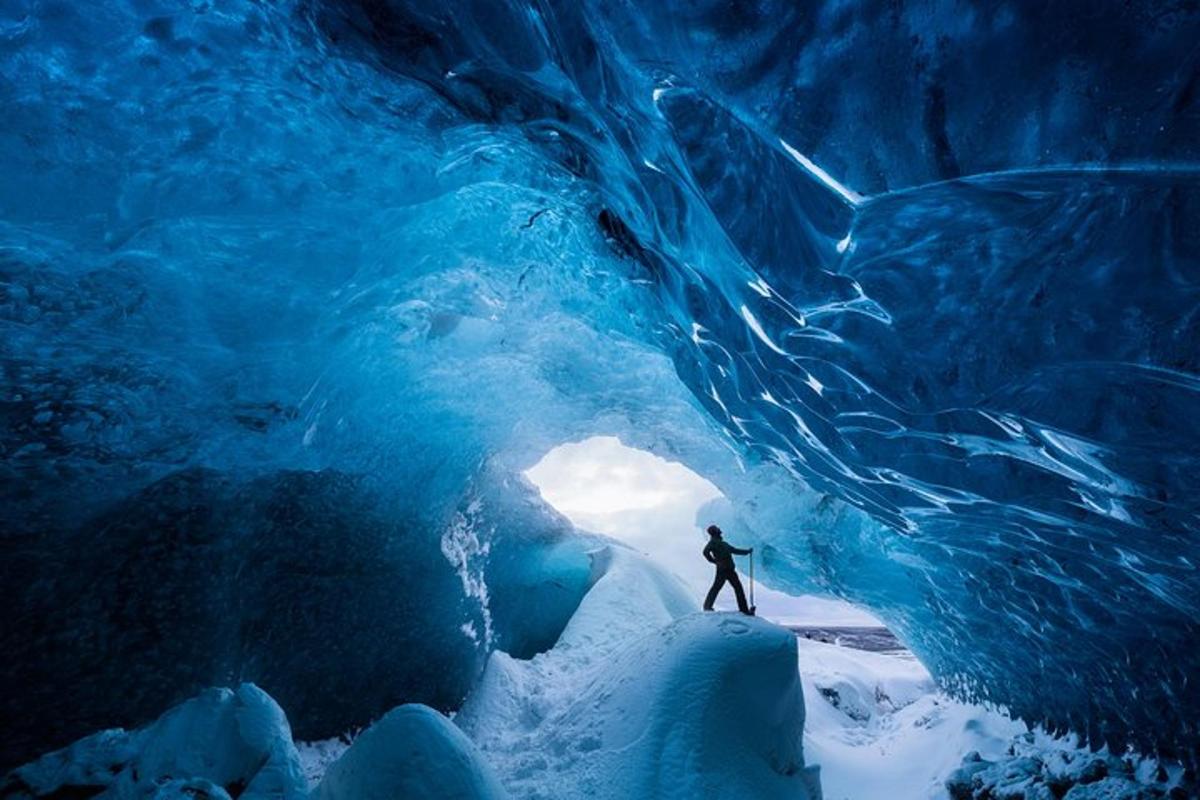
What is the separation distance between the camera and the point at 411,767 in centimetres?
286

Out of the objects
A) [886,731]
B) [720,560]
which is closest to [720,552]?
[720,560]

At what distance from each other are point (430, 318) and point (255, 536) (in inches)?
90.9

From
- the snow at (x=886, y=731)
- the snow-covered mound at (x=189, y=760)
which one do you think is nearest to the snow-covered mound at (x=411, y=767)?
the snow-covered mound at (x=189, y=760)

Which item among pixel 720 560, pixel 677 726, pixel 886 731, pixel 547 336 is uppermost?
pixel 547 336

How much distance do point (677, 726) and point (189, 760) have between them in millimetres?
2807

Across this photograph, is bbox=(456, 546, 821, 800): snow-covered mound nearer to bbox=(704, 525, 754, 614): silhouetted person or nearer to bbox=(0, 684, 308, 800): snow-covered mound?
bbox=(0, 684, 308, 800): snow-covered mound

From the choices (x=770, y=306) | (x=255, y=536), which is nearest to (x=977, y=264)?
(x=770, y=306)

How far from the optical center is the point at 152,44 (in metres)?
2.72

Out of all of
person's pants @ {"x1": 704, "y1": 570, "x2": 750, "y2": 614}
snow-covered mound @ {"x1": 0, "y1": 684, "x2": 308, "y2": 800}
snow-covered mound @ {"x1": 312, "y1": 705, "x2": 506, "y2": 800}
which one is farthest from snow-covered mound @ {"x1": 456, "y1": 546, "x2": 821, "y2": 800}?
person's pants @ {"x1": 704, "y1": 570, "x2": 750, "y2": 614}

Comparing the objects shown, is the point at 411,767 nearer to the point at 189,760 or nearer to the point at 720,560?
the point at 189,760

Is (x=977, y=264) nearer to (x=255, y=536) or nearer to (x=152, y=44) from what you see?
(x=152, y=44)

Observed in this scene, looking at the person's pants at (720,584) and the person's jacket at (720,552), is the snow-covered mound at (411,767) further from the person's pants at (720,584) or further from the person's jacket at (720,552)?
the person's pants at (720,584)

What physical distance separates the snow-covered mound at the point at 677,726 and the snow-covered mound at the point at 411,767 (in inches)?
35.8

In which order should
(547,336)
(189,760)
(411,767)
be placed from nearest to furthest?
1. (411,767)
2. (189,760)
3. (547,336)
